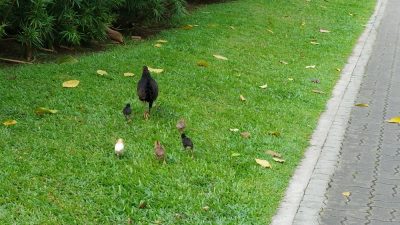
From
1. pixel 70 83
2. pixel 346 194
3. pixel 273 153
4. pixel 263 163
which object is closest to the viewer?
pixel 346 194

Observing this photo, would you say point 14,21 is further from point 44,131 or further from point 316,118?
point 316,118

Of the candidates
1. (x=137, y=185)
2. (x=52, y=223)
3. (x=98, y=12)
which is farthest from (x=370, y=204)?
(x=98, y=12)

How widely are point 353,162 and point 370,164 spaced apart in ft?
0.50

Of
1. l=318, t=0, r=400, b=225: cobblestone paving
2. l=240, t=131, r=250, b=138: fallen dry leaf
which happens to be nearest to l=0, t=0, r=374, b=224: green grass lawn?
l=240, t=131, r=250, b=138: fallen dry leaf

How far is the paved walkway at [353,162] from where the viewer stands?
4.66 metres

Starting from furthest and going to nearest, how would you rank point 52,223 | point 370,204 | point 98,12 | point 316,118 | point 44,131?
point 98,12 → point 316,118 → point 44,131 → point 370,204 → point 52,223

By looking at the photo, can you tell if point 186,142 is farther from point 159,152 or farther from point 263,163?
point 263,163

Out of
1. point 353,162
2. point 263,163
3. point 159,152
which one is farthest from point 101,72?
point 353,162

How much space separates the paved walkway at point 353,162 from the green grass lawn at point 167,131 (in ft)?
0.49

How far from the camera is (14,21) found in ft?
25.2

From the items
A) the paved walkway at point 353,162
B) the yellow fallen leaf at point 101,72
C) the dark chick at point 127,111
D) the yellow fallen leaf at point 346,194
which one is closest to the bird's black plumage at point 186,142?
the dark chick at point 127,111

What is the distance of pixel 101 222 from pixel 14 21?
4319mm

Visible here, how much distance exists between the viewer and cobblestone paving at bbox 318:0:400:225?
4.69 m

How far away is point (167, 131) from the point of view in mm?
5773
